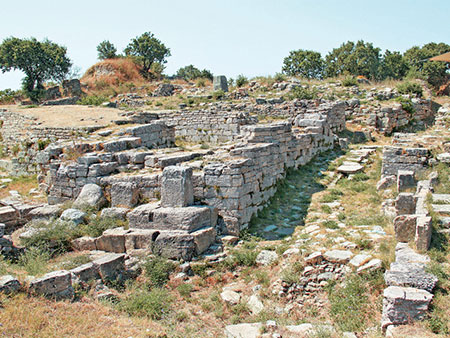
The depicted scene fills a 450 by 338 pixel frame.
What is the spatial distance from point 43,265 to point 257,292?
3.79 meters

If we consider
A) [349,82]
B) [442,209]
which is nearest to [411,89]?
[349,82]

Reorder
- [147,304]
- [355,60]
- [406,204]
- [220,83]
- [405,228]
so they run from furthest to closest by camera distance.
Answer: [355,60] → [220,83] → [406,204] → [405,228] → [147,304]

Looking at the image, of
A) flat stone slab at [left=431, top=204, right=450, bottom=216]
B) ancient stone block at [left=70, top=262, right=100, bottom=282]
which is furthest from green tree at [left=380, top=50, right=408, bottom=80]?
ancient stone block at [left=70, top=262, right=100, bottom=282]

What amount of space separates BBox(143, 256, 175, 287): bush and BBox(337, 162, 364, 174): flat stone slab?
6.53m

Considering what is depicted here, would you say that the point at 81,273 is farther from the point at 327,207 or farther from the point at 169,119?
the point at 169,119

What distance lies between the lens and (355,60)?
1535 inches

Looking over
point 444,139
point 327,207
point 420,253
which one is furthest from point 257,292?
point 444,139

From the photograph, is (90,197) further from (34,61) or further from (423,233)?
(34,61)

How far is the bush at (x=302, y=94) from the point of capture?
19984 millimetres

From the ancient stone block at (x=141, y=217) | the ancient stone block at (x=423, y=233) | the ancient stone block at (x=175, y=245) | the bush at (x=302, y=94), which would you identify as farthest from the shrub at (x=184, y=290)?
the bush at (x=302, y=94)

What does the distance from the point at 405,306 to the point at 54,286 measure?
4.76m

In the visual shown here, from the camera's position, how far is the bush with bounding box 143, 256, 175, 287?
6789 millimetres

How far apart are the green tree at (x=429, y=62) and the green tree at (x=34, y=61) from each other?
103 feet

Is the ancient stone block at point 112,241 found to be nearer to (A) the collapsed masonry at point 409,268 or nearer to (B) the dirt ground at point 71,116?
(A) the collapsed masonry at point 409,268
